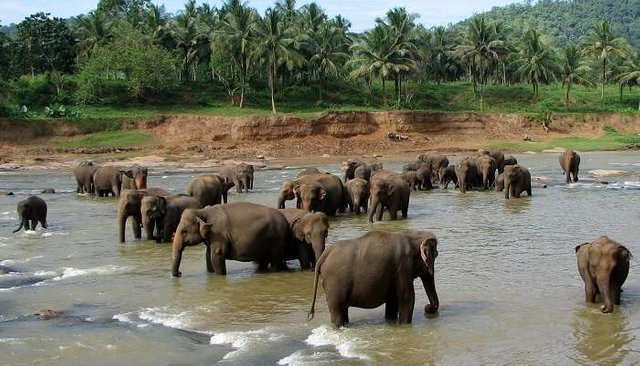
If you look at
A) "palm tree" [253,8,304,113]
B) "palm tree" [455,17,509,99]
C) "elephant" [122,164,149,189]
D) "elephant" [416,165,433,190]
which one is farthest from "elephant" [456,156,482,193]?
"palm tree" [455,17,509,99]

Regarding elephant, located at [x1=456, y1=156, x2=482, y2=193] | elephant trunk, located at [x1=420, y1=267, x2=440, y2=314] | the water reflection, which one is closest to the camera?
the water reflection

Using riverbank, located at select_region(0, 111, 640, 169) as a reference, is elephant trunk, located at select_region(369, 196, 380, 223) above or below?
below

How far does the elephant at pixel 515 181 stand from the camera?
23.7 metres

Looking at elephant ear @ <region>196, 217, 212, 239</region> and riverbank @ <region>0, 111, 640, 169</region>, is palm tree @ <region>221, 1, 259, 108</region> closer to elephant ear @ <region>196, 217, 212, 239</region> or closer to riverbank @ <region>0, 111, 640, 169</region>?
riverbank @ <region>0, 111, 640, 169</region>

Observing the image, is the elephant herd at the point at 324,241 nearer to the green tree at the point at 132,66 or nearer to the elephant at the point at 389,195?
the elephant at the point at 389,195

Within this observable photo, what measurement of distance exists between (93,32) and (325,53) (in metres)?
18.7

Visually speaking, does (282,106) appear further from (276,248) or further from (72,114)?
(276,248)

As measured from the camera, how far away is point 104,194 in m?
28.2

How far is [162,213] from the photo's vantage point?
1577 centimetres

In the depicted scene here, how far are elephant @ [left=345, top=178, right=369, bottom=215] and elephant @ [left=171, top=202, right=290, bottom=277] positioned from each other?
7.70 meters

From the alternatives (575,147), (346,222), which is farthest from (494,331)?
(575,147)

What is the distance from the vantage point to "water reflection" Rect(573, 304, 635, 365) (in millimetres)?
8320

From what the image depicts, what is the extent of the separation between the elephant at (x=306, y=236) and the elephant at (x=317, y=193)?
411cm

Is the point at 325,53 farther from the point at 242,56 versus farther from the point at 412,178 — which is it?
the point at 412,178
